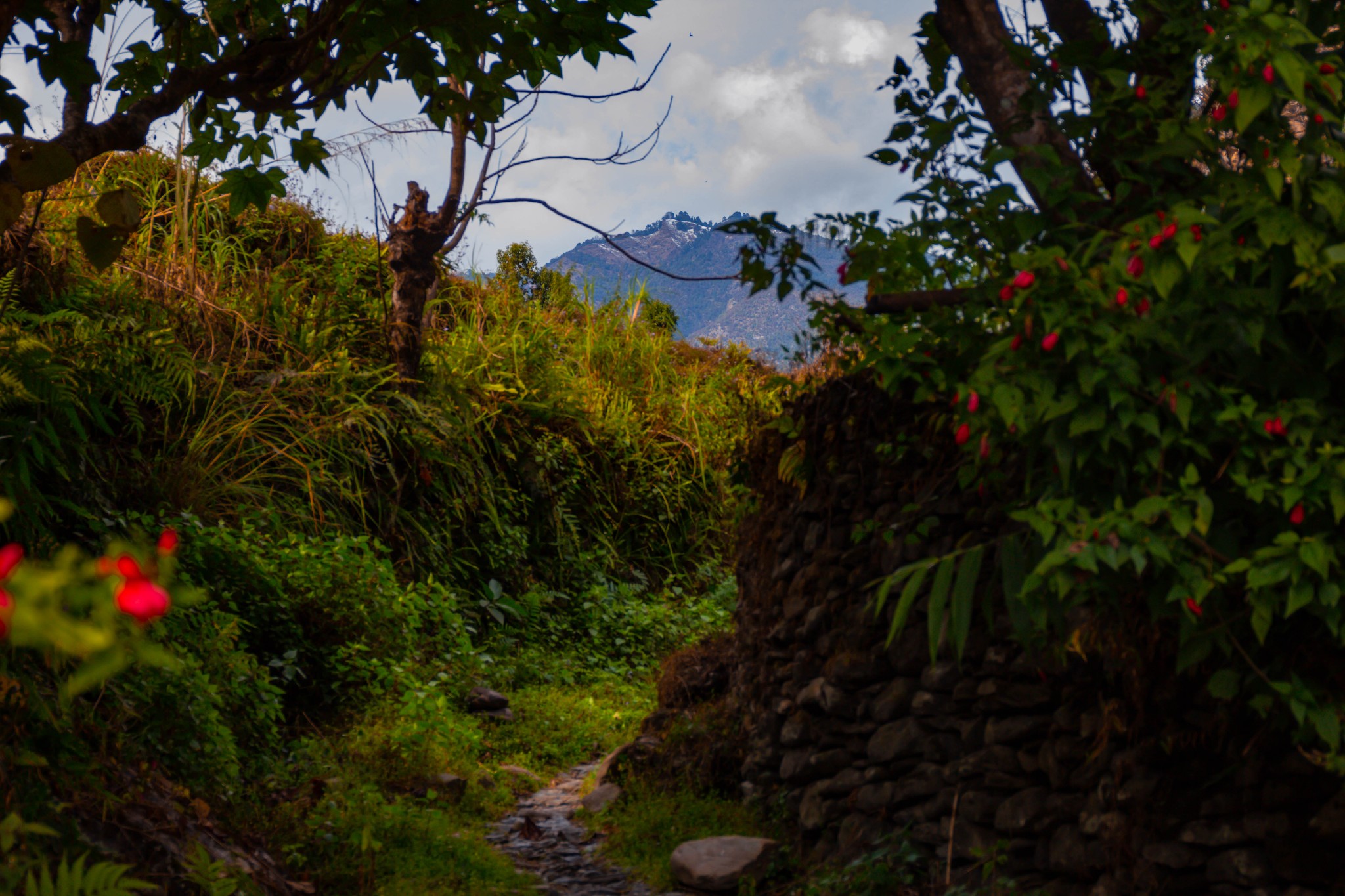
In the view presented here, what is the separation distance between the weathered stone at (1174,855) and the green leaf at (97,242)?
3316mm

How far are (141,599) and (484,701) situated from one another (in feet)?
19.4

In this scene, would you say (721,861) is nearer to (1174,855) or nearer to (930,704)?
(930,704)

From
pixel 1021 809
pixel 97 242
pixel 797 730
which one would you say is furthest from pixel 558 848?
pixel 97 242

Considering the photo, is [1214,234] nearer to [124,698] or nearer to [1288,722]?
[1288,722]

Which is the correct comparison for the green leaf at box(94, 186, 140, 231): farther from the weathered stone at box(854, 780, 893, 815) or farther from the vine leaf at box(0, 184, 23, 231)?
the weathered stone at box(854, 780, 893, 815)

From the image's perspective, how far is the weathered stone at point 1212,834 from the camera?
2.75 meters

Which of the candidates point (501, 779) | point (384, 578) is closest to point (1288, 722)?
point (501, 779)

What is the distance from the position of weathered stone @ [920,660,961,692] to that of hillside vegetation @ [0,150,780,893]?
1.94 m

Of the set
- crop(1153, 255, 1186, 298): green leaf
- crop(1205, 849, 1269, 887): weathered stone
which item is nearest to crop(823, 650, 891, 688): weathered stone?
crop(1205, 849, 1269, 887): weathered stone

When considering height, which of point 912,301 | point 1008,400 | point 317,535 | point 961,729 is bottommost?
point 961,729

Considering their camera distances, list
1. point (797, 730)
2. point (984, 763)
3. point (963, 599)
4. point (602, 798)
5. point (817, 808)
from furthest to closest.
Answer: point (602, 798) < point (797, 730) < point (817, 808) < point (984, 763) < point (963, 599)

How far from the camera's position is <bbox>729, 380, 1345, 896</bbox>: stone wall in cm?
274

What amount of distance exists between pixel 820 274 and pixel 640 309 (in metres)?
10.4

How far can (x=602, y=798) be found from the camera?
17.4 feet
